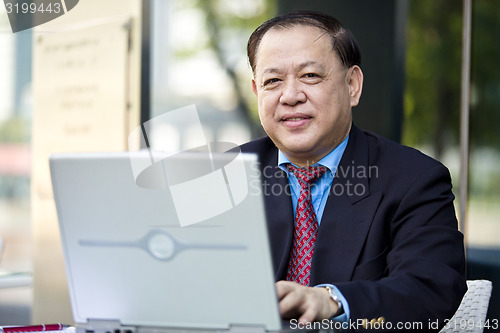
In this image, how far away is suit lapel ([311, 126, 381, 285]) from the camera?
1.98 metres

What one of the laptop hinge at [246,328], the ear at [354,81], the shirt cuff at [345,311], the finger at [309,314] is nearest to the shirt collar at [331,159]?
the ear at [354,81]

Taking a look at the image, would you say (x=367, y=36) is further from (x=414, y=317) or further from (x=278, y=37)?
(x=414, y=317)

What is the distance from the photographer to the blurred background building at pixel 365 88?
15.0ft

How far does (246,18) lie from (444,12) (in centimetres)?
180

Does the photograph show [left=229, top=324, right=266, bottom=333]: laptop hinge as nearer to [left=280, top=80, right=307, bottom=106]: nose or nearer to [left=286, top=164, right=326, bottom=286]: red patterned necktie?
[left=286, top=164, right=326, bottom=286]: red patterned necktie

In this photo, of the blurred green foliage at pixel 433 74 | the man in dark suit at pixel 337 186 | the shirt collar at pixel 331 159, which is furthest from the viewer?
the blurred green foliage at pixel 433 74

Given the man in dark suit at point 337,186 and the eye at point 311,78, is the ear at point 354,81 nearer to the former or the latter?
the man in dark suit at point 337,186

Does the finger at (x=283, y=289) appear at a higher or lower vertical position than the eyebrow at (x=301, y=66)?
lower

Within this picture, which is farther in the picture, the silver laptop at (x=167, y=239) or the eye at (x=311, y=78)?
the eye at (x=311, y=78)

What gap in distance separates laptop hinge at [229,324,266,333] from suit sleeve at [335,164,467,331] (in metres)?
0.39

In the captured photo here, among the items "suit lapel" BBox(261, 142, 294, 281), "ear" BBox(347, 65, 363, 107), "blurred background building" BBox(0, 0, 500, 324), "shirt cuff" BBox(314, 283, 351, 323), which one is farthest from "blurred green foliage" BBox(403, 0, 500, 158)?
"shirt cuff" BBox(314, 283, 351, 323)

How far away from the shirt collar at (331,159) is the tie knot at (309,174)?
0.10 ft

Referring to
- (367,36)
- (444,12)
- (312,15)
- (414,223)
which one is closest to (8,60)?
(367,36)

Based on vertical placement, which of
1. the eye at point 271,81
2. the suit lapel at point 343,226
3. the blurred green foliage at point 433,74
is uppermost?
the blurred green foliage at point 433,74
